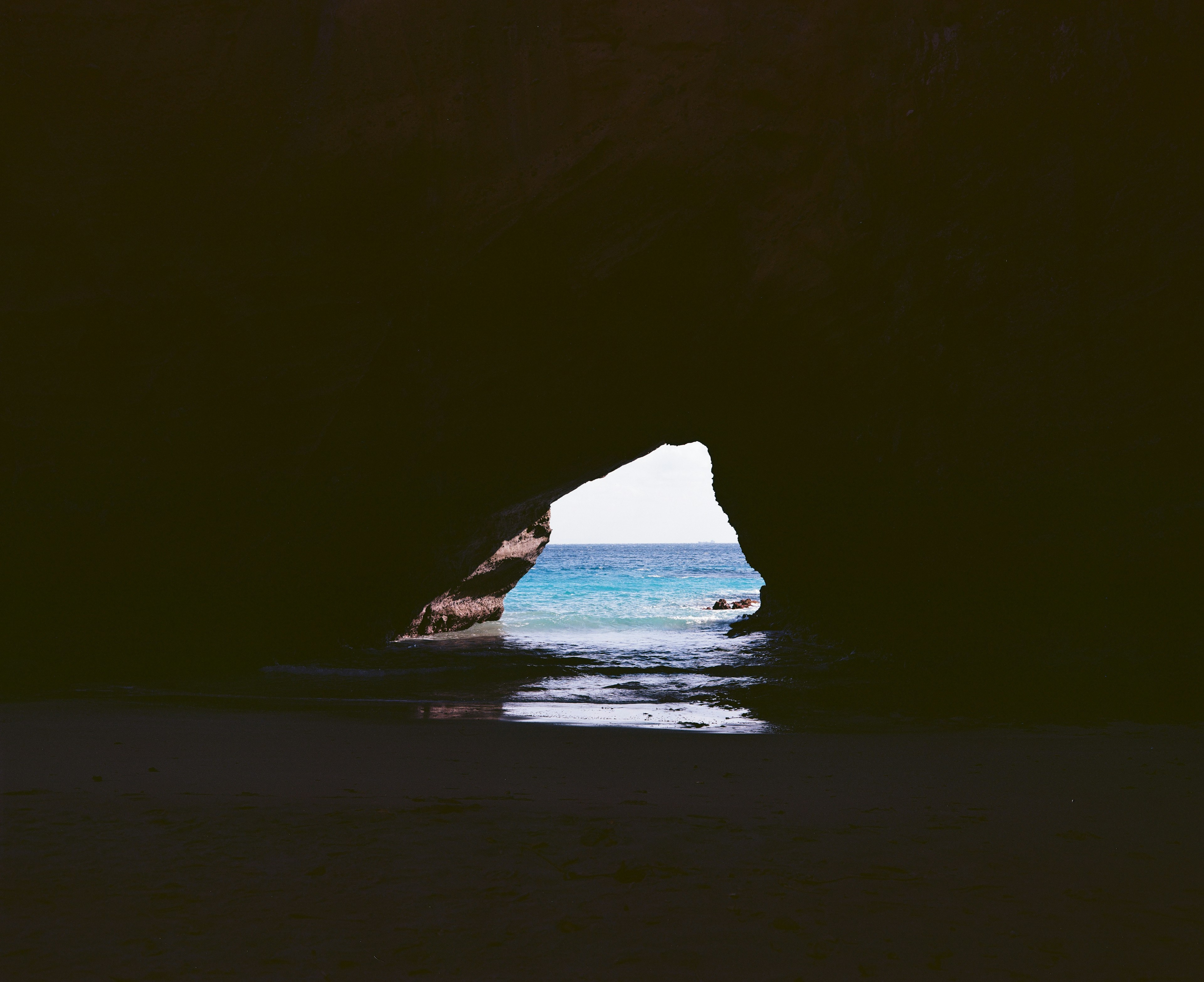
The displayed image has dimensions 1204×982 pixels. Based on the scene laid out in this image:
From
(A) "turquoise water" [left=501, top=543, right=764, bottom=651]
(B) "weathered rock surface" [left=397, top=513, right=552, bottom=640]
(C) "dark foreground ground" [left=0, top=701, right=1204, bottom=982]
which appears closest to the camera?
(C) "dark foreground ground" [left=0, top=701, right=1204, bottom=982]

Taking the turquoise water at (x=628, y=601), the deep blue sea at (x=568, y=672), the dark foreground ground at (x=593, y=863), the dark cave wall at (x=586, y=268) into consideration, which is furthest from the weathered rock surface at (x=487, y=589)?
the dark foreground ground at (x=593, y=863)

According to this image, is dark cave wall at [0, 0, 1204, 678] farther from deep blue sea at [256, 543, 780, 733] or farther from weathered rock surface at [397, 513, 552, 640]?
weathered rock surface at [397, 513, 552, 640]

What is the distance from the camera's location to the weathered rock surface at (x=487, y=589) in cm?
1697

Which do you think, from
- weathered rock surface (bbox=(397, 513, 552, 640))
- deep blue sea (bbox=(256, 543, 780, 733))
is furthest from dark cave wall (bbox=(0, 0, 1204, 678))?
weathered rock surface (bbox=(397, 513, 552, 640))

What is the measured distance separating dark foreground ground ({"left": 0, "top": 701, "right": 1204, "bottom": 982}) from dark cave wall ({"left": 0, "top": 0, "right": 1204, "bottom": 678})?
4309mm

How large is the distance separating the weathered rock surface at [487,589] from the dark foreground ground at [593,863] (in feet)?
40.2

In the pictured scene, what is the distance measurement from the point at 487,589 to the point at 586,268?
41.3ft

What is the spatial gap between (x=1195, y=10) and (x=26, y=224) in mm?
10949

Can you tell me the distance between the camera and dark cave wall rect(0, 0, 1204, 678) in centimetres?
711

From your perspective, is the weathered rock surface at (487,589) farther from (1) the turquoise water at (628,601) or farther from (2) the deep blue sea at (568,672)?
(1) the turquoise water at (628,601)

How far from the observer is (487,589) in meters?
19.6

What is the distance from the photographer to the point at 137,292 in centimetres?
743

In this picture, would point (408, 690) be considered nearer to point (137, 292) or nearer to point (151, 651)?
point (151, 651)

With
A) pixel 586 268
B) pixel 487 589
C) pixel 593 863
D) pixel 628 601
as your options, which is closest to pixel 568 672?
pixel 586 268
